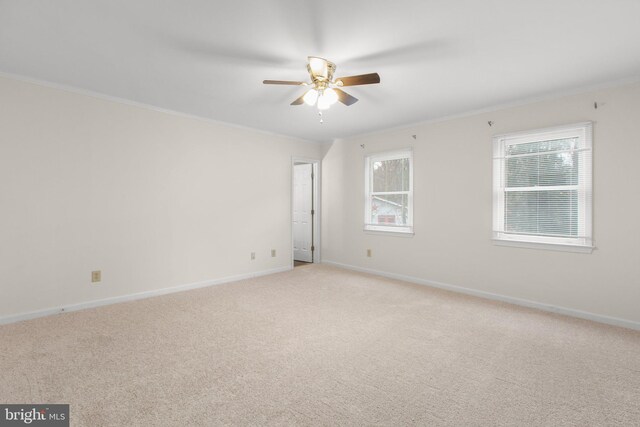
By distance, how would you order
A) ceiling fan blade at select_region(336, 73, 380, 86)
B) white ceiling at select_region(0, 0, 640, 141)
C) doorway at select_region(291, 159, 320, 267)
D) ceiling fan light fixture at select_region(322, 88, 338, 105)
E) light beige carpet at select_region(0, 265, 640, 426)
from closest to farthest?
light beige carpet at select_region(0, 265, 640, 426), white ceiling at select_region(0, 0, 640, 141), ceiling fan blade at select_region(336, 73, 380, 86), ceiling fan light fixture at select_region(322, 88, 338, 105), doorway at select_region(291, 159, 320, 267)

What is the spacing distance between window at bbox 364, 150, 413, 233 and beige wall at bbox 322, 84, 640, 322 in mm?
141

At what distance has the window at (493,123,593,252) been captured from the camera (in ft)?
11.1

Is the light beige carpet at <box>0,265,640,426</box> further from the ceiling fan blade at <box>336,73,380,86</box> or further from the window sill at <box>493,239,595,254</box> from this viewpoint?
the ceiling fan blade at <box>336,73,380,86</box>

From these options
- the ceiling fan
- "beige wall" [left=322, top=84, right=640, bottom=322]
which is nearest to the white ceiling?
the ceiling fan

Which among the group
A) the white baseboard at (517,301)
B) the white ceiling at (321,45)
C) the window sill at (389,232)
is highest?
the white ceiling at (321,45)

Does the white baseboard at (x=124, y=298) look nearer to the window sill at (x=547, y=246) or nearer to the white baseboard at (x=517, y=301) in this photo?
the white baseboard at (x=517, y=301)

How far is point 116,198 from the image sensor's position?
12.3 ft

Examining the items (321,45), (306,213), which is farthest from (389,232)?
(321,45)

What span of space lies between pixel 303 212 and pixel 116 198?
11.3 ft

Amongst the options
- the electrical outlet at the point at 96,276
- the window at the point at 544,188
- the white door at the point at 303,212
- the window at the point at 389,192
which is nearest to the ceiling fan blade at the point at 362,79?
the window at the point at 544,188

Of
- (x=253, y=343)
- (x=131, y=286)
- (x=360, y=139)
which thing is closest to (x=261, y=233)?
(x=131, y=286)

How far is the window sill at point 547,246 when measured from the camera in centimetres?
334

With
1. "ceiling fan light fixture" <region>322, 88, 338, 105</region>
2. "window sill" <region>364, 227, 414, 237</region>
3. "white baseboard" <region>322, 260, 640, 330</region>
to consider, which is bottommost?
"white baseboard" <region>322, 260, 640, 330</region>

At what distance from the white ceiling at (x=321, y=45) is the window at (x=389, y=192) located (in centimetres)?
146
